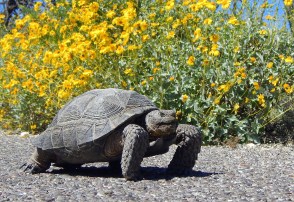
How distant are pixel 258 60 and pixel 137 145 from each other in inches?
134

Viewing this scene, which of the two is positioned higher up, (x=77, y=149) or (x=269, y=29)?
(x=269, y=29)

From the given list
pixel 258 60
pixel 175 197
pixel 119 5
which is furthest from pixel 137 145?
pixel 119 5

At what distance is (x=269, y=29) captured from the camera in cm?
772

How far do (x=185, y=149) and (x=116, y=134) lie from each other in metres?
0.62

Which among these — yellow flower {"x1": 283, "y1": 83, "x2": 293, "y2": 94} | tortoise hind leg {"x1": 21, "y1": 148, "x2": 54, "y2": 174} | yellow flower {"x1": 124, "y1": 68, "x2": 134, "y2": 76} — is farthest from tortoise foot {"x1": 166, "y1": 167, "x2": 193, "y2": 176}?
yellow flower {"x1": 283, "y1": 83, "x2": 293, "y2": 94}

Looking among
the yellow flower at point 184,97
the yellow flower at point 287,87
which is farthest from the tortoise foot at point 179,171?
the yellow flower at point 287,87

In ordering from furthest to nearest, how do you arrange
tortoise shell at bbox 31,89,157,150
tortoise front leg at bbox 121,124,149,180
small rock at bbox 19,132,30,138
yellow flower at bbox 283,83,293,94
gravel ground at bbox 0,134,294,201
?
small rock at bbox 19,132,30,138
yellow flower at bbox 283,83,293,94
tortoise shell at bbox 31,89,157,150
tortoise front leg at bbox 121,124,149,180
gravel ground at bbox 0,134,294,201

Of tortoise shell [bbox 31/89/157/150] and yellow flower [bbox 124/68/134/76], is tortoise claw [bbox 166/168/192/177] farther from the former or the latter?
yellow flower [bbox 124/68/134/76]

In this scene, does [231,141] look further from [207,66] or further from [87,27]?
[87,27]

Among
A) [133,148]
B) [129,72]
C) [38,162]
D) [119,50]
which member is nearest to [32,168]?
[38,162]

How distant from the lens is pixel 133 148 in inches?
184

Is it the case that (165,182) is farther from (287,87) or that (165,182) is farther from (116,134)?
(287,87)

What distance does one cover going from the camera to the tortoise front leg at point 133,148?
15.3 feet

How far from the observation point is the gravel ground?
4148mm
